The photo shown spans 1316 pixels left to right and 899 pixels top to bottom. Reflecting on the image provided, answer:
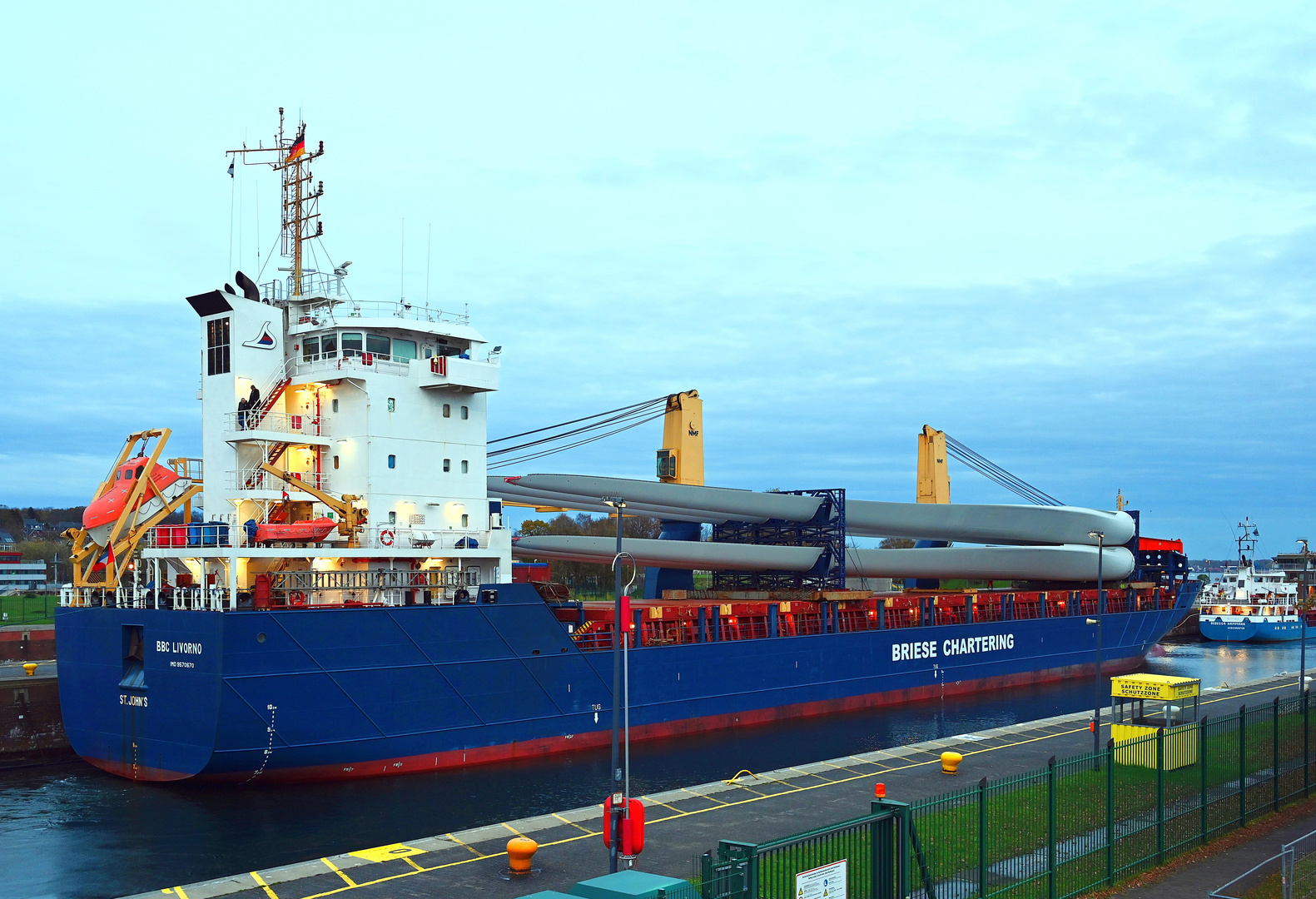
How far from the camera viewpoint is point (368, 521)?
2759 centimetres

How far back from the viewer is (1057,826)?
1612 cm

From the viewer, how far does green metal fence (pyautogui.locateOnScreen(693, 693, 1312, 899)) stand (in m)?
11.9

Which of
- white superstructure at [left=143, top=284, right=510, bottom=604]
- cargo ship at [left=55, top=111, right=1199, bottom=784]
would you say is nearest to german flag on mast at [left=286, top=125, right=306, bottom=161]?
cargo ship at [left=55, top=111, right=1199, bottom=784]

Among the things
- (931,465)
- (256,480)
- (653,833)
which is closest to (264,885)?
(653,833)

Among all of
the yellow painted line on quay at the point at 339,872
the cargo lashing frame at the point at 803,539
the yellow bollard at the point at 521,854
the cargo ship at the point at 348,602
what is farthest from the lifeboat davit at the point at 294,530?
the cargo lashing frame at the point at 803,539

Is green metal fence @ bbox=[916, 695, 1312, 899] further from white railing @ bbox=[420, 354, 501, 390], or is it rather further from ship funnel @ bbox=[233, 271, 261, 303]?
ship funnel @ bbox=[233, 271, 261, 303]

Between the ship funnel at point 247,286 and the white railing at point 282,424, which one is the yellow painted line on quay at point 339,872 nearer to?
the white railing at point 282,424

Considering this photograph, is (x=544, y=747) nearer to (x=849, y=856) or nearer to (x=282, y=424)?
(x=282, y=424)

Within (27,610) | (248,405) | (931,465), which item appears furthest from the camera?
(27,610)

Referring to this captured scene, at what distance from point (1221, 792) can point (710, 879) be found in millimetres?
11272

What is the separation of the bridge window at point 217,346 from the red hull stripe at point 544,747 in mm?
10117

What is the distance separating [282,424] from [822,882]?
21.4 m

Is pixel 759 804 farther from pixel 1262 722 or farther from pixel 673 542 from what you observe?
pixel 673 542

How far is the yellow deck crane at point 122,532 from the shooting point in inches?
1058
